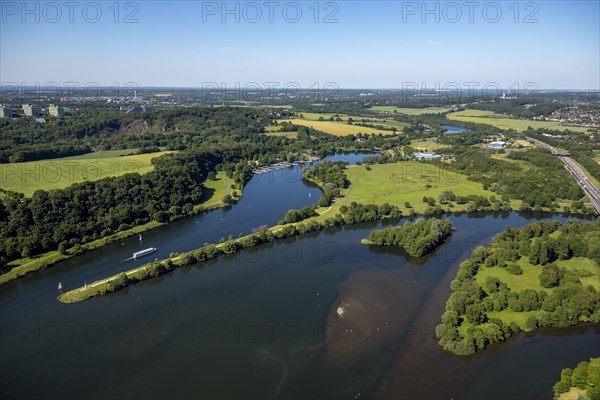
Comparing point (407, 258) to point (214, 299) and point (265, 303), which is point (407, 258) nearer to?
point (265, 303)

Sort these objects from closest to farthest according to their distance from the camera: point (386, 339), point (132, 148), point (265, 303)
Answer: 1. point (386, 339)
2. point (265, 303)
3. point (132, 148)

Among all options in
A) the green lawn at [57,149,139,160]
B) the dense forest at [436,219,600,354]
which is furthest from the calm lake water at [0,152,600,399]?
the green lawn at [57,149,139,160]

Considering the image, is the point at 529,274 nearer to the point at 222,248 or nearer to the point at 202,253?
the point at 222,248

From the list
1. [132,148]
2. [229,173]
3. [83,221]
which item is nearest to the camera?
[83,221]

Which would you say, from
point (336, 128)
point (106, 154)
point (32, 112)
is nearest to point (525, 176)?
point (336, 128)

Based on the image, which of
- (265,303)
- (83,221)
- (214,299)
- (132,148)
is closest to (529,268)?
(265,303)

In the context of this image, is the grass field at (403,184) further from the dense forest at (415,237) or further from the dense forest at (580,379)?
the dense forest at (580,379)
